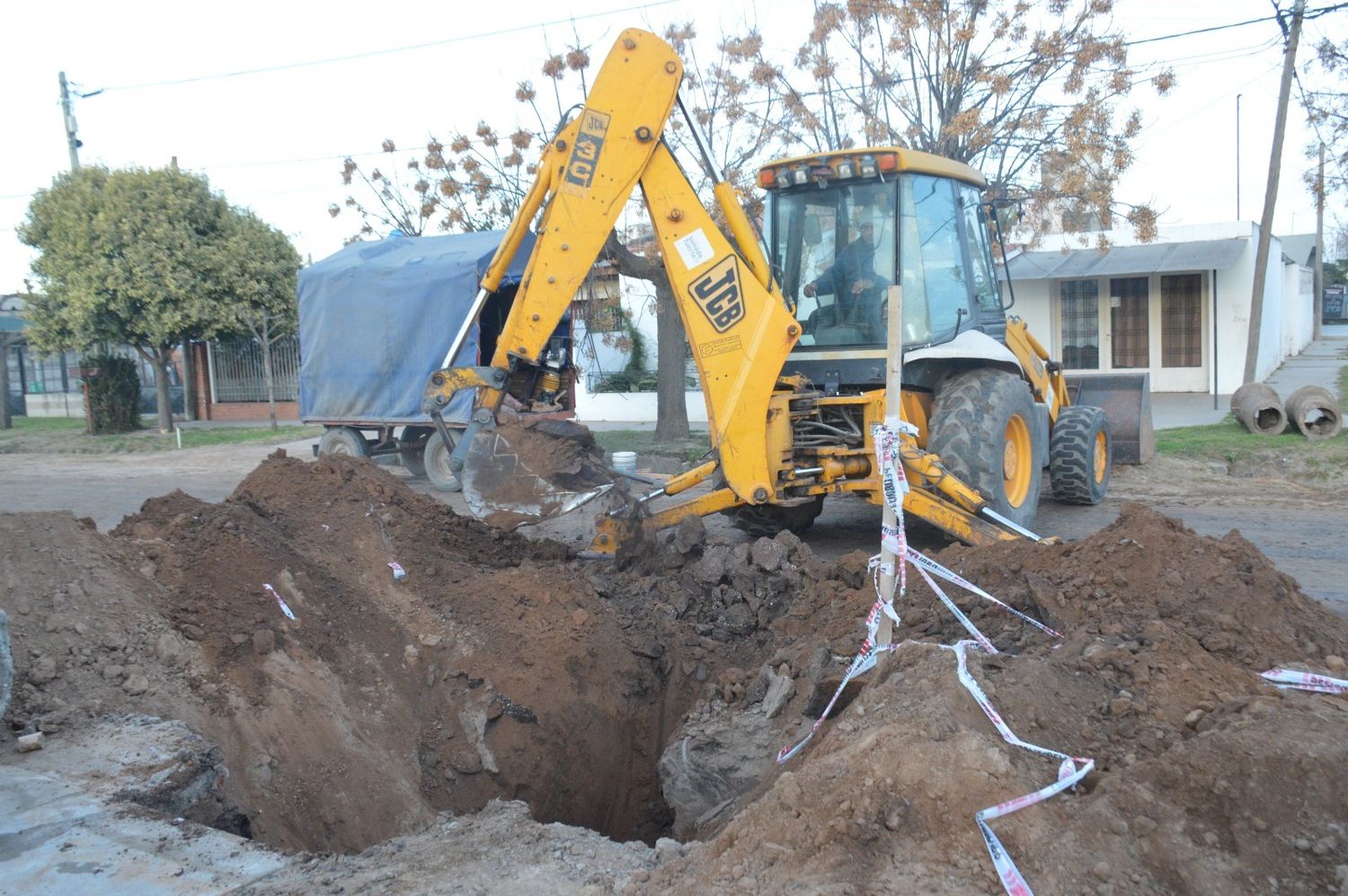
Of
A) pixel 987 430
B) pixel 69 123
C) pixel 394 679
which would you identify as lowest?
pixel 394 679

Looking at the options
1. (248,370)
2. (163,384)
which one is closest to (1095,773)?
(163,384)

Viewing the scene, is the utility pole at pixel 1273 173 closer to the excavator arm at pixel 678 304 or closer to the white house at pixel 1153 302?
the white house at pixel 1153 302

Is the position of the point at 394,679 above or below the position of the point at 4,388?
below

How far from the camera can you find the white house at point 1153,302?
805 inches

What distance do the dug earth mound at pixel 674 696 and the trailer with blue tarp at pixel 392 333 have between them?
546 cm

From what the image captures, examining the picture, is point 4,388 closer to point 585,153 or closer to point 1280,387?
point 585,153

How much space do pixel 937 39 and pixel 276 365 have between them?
58.2 ft

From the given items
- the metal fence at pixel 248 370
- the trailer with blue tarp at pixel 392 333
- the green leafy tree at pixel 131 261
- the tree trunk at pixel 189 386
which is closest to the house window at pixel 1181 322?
the trailer with blue tarp at pixel 392 333

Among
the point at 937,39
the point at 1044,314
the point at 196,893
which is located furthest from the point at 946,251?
the point at 1044,314

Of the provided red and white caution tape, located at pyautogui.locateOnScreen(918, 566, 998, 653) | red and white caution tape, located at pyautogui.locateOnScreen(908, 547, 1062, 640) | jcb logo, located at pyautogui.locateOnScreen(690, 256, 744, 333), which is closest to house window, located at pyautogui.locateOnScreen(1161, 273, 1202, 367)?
jcb logo, located at pyautogui.locateOnScreen(690, 256, 744, 333)

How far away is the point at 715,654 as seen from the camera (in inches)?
229

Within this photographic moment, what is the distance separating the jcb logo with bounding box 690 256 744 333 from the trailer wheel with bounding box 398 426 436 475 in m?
7.28

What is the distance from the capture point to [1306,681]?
380 centimetres

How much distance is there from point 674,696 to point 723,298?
272 centimetres
